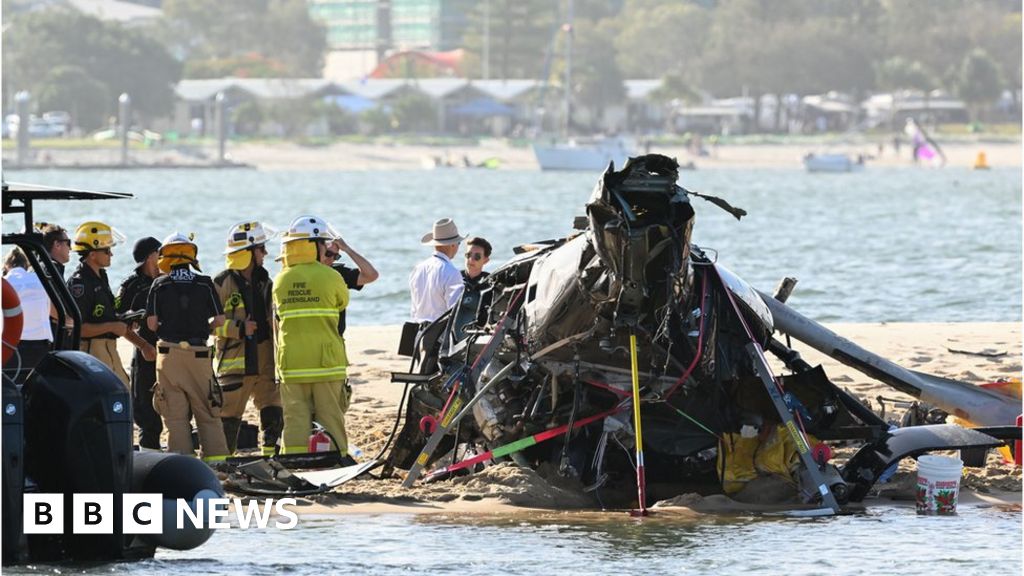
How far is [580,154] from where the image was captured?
129 m

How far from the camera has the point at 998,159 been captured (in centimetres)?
13950

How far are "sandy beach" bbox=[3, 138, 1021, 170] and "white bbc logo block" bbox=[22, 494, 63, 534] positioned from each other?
11175 cm

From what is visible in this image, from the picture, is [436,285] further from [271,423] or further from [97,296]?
[97,296]

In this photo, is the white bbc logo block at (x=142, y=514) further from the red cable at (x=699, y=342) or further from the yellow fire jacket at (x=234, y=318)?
the yellow fire jacket at (x=234, y=318)

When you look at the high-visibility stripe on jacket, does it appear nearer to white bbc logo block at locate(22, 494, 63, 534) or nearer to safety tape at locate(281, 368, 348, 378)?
safety tape at locate(281, 368, 348, 378)

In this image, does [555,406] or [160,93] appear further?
[160,93]

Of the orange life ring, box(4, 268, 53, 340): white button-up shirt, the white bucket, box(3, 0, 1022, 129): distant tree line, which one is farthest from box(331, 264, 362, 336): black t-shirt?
box(3, 0, 1022, 129): distant tree line

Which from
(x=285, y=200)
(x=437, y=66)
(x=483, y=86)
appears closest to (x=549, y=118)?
(x=483, y=86)

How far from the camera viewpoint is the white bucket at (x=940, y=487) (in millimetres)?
13555

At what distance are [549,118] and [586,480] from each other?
140 meters

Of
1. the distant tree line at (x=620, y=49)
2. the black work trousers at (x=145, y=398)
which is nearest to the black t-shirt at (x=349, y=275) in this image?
the black work trousers at (x=145, y=398)

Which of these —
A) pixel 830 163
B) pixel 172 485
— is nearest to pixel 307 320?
pixel 172 485

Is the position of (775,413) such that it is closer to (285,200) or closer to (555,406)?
(555,406)

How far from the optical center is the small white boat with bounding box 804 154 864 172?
129m
